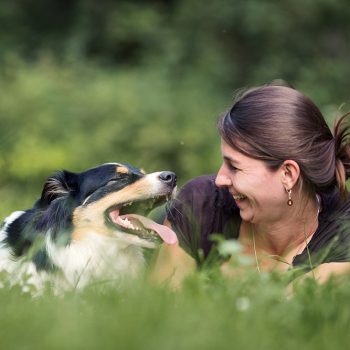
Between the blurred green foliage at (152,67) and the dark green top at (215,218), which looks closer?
the dark green top at (215,218)

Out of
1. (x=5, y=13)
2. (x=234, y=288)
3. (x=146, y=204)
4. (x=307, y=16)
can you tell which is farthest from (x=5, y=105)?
(x=234, y=288)

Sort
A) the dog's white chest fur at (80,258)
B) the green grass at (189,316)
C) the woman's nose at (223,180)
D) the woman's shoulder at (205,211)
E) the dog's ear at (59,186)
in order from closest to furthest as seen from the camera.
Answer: the green grass at (189,316) < the dog's white chest fur at (80,258) < the woman's nose at (223,180) < the dog's ear at (59,186) < the woman's shoulder at (205,211)

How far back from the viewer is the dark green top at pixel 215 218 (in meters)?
3.80

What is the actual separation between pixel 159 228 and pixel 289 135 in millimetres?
759

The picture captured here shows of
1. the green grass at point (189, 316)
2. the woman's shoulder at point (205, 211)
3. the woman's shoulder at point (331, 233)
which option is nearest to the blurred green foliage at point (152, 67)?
the woman's shoulder at point (205, 211)

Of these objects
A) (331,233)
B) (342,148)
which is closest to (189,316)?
(331,233)

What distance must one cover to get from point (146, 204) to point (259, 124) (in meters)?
0.70

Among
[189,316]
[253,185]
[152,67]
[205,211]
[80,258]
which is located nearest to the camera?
[189,316]

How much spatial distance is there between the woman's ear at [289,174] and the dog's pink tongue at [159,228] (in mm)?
586

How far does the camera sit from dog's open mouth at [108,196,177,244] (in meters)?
3.77

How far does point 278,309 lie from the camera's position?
2.66 m

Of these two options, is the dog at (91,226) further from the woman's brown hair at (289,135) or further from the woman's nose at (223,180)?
the woman's brown hair at (289,135)

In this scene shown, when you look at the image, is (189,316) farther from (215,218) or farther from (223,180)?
(215,218)

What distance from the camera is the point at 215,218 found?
405 centimetres
